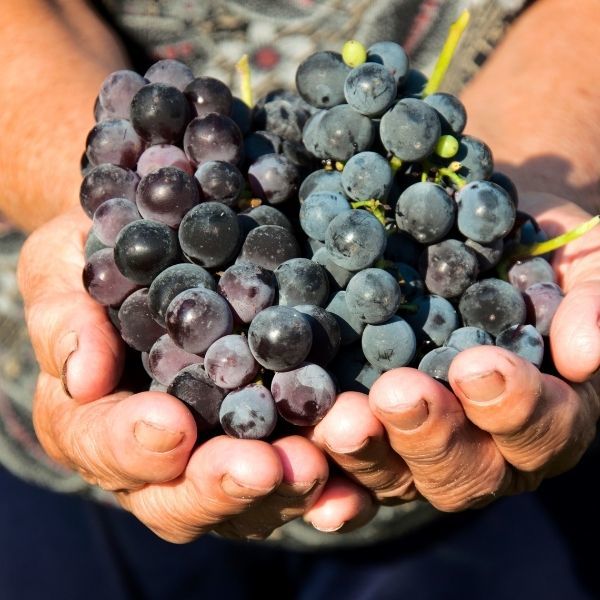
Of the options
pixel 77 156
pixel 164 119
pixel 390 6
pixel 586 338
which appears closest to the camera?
pixel 586 338

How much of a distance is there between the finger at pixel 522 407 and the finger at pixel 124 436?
35 centimetres

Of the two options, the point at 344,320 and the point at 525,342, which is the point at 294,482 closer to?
the point at 344,320

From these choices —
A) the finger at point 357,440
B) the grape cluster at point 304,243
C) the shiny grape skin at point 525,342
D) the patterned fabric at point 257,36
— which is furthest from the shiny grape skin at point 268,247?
the patterned fabric at point 257,36

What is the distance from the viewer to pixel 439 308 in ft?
3.56

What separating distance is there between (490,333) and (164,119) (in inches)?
22.1

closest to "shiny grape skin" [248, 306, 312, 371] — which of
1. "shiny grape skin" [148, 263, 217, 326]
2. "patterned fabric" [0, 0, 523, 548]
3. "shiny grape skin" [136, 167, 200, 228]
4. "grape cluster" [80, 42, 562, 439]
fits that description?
"grape cluster" [80, 42, 562, 439]

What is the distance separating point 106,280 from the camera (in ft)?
3.68

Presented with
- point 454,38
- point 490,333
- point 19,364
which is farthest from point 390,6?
point 19,364

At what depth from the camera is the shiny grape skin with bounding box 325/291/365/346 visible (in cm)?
105

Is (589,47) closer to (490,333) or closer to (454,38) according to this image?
(454,38)

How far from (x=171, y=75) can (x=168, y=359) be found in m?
0.48

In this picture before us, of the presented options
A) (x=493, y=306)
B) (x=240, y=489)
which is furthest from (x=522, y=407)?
(x=240, y=489)

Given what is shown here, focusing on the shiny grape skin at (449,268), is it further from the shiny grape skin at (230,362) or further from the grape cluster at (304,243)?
the shiny grape skin at (230,362)

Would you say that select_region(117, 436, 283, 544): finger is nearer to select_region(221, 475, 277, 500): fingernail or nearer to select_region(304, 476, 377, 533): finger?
select_region(221, 475, 277, 500): fingernail
